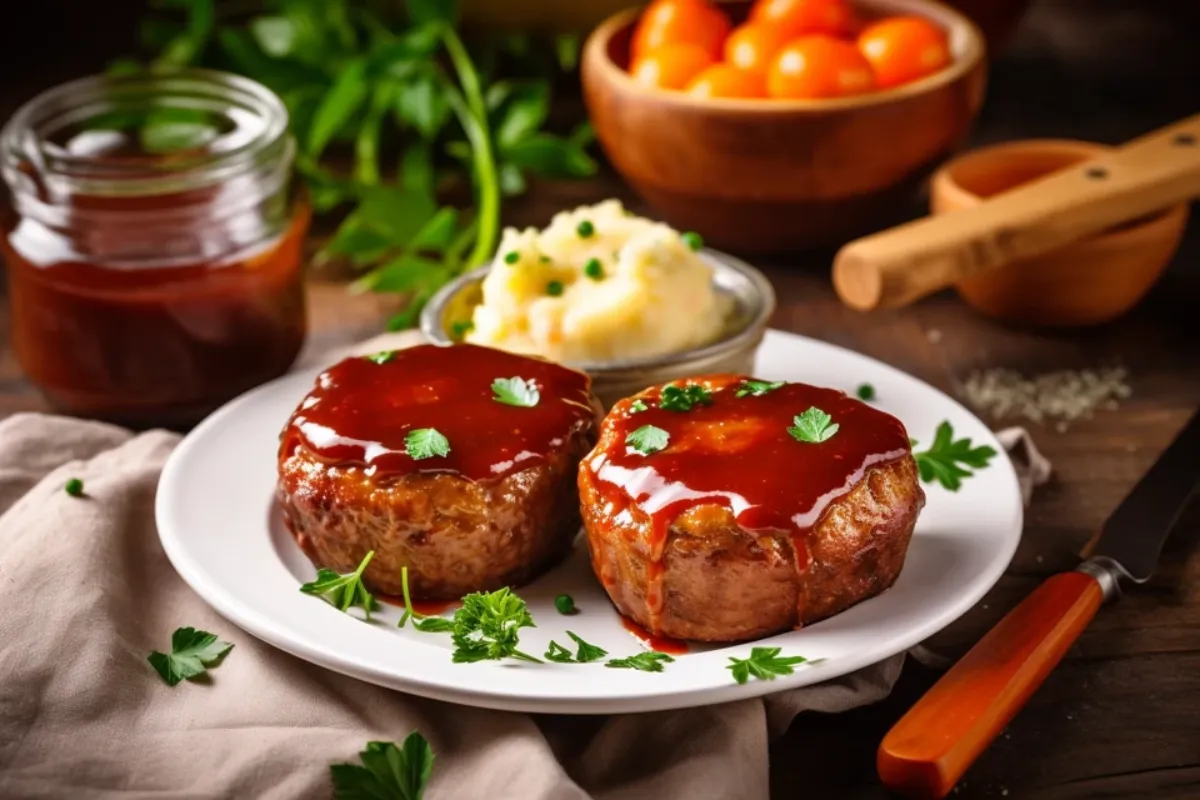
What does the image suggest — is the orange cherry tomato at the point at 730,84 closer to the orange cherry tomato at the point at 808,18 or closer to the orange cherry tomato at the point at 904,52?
the orange cherry tomato at the point at 808,18

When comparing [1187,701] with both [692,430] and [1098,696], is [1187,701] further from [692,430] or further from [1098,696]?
[692,430]

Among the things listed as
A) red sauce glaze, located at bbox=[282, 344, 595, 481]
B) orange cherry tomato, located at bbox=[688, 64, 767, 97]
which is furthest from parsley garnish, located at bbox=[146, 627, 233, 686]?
orange cherry tomato, located at bbox=[688, 64, 767, 97]

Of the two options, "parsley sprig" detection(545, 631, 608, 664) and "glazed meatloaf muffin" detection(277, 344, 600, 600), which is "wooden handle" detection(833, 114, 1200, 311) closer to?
"glazed meatloaf muffin" detection(277, 344, 600, 600)

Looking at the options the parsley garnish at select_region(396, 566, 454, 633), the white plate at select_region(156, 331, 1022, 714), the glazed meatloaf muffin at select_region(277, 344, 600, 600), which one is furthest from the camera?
the glazed meatloaf muffin at select_region(277, 344, 600, 600)

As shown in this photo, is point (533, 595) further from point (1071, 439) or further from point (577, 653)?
point (1071, 439)

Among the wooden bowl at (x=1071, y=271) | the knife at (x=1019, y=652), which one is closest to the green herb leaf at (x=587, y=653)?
the knife at (x=1019, y=652)

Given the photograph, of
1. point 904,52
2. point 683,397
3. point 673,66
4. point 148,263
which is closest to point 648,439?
point 683,397
